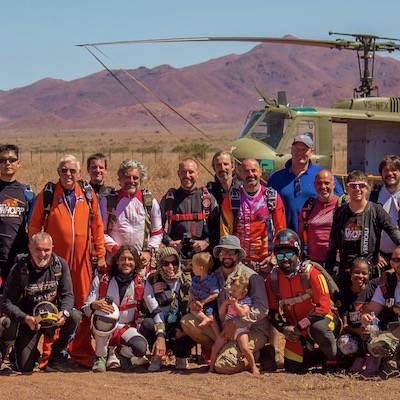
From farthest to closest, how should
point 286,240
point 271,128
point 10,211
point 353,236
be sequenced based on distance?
point 271,128 → point 10,211 → point 353,236 → point 286,240

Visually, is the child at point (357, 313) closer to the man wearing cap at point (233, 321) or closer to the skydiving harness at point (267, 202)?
the man wearing cap at point (233, 321)

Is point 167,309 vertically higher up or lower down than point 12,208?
lower down

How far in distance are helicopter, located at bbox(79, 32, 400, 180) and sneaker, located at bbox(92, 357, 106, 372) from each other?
7182mm

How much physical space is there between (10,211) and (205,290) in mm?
1964

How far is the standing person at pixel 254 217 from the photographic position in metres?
6.92

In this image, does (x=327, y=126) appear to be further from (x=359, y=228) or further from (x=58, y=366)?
(x=58, y=366)

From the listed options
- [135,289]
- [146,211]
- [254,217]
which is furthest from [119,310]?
[254,217]

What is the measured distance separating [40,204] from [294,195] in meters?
2.44

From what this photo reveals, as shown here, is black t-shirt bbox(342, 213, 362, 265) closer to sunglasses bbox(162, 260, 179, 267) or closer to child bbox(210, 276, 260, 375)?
child bbox(210, 276, 260, 375)

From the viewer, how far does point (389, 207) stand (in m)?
7.33

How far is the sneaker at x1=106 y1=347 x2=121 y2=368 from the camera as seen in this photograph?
689 centimetres

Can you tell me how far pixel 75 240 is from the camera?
6.96 m

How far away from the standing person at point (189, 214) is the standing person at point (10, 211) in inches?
53.2

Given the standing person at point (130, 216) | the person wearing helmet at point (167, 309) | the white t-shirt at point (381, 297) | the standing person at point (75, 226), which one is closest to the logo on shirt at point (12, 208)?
the standing person at point (75, 226)
